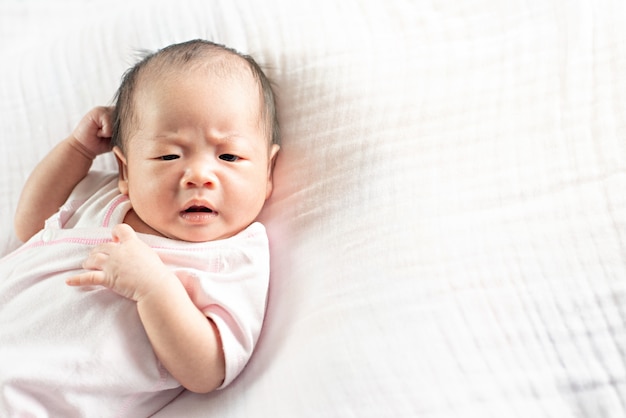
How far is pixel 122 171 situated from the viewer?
1.37 m

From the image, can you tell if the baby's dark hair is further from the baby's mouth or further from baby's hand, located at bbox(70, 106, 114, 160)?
the baby's mouth

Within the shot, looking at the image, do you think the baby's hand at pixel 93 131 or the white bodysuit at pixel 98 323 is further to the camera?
the baby's hand at pixel 93 131

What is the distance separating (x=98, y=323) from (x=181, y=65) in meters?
0.44

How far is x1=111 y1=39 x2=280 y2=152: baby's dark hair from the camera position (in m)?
1.27

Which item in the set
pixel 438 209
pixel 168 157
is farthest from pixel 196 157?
pixel 438 209

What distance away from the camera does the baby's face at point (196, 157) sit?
1.22 m

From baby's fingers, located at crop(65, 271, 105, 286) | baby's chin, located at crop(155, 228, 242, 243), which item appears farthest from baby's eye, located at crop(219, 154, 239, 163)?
baby's fingers, located at crop(65, 271, 105, 286)

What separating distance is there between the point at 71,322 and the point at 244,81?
1.59 feet

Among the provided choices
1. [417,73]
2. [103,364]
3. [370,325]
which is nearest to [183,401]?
[103,364]

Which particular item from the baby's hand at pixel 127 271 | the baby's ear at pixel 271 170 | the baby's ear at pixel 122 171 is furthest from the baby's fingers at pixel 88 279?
the baby's ear at pixel 271 170

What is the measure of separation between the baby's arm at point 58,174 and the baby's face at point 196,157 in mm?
172

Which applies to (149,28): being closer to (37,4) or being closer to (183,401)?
(37,4)

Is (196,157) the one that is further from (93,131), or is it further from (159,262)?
(93,131)

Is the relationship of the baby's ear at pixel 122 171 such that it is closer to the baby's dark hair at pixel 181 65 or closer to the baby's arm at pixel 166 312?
the baby's dark hair at pixel 181 65
